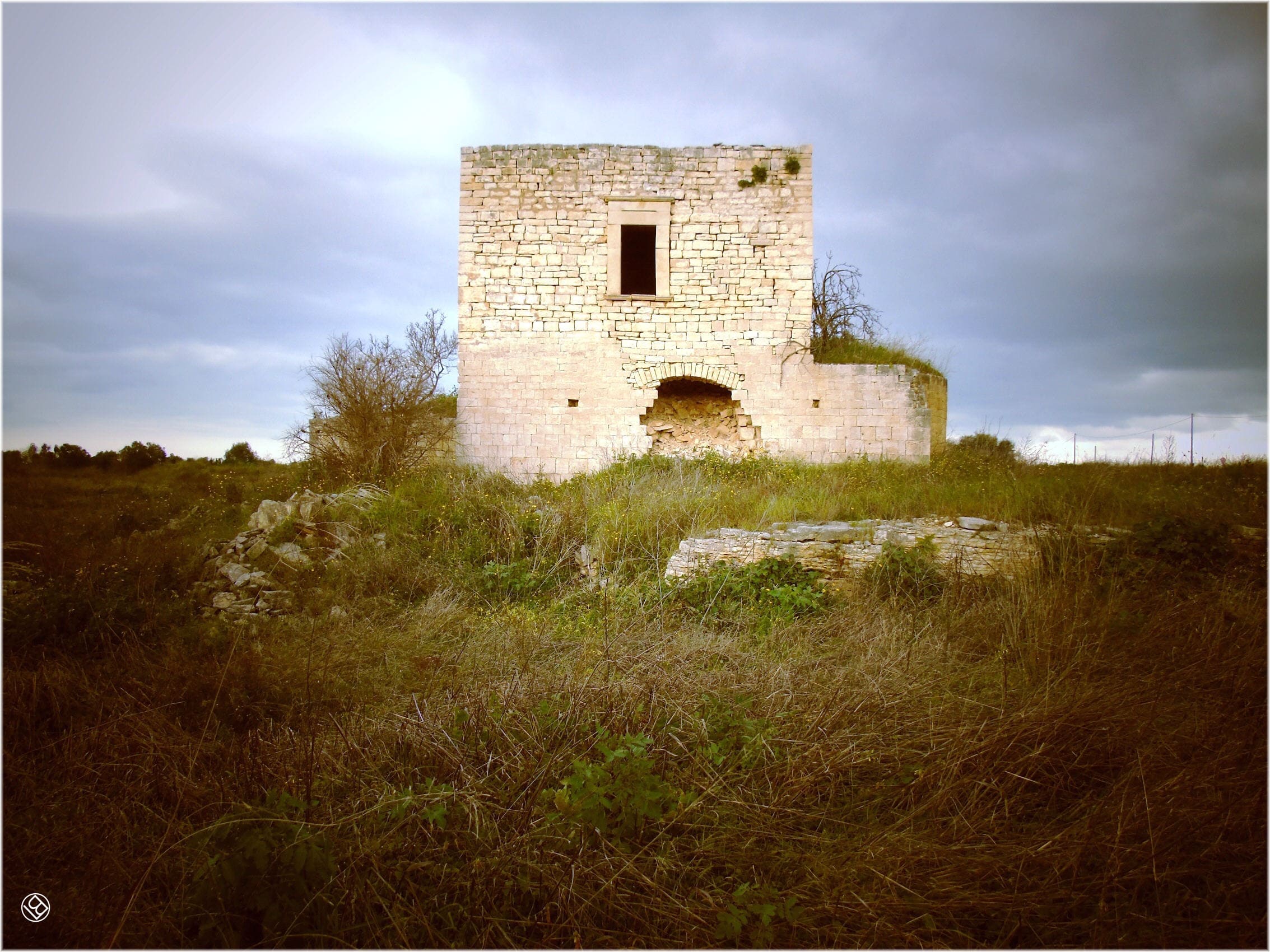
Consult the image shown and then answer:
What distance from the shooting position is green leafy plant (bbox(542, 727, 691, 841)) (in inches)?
87.3

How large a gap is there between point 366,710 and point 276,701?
615 mm

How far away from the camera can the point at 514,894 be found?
80.0 inches

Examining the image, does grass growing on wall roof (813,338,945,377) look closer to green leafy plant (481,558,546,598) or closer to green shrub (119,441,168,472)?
green leafy plant (481,558,546,598)

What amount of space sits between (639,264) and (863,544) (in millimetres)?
10157

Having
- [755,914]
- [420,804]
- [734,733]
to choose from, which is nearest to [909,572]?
[734,733]

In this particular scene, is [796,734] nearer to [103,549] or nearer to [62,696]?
[62,696]

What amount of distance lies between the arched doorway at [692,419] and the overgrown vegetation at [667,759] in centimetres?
602

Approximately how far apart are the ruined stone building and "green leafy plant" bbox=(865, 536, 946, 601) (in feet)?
17.6

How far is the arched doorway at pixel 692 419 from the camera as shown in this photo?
11.4m

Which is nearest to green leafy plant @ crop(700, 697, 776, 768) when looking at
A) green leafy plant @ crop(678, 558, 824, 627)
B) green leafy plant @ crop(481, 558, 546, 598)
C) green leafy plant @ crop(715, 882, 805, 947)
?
green leafy plant @ crop(715, 882, 805, 947)

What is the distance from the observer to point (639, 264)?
554 inches

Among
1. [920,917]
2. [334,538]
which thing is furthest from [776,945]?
[334,538]

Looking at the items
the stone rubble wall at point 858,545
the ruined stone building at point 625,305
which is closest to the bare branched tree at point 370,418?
the ruined stone building at point 625,305

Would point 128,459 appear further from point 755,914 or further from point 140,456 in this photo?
point 755,914
